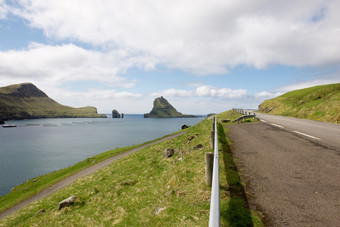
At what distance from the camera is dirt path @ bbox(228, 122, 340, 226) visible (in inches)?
173

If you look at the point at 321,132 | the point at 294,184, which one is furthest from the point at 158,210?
the point at 321,132

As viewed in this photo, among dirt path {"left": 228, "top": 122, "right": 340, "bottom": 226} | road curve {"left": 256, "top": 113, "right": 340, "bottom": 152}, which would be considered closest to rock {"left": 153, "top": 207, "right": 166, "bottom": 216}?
dirt path {"left": 228, "top": 122, "right": 340, "bottom": 226}

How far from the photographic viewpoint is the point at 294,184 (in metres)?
6.11

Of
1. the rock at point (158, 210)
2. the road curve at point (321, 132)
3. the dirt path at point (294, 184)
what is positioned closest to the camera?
the dirt path at point (294, 184)

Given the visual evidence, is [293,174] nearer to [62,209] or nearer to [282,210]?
[282,210]

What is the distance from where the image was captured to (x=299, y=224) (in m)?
4.07

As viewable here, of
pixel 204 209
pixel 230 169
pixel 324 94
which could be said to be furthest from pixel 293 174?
pixel 324 94

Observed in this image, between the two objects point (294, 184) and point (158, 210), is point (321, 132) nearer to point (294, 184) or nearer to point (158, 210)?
point (294, 184)

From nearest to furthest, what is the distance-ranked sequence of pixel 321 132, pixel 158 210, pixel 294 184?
pixel 294 184
pixel 158 210
pixel 321 132

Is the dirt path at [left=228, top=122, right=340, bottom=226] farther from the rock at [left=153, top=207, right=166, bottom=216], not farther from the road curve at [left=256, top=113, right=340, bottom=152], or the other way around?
the rock at [left=153, top=207, right=166, bottom=216]

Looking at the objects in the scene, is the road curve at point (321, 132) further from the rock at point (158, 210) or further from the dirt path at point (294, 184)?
the rock at point (158, 210)

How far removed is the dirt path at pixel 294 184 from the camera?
14.4ft

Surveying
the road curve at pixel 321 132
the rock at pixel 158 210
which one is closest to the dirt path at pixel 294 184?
the road curve at pixel 321 132

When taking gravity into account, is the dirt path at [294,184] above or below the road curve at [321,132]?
below
